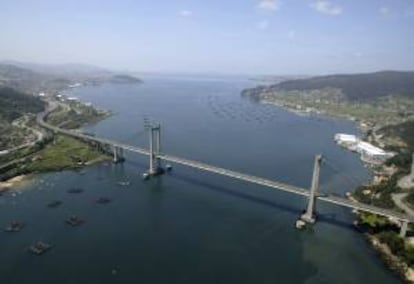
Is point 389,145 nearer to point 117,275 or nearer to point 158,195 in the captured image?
point 158,195

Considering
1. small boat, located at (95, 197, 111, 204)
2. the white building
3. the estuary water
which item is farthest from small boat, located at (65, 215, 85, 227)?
the white building

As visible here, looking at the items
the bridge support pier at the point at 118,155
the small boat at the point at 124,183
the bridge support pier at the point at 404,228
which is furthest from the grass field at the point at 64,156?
the bridge support pier at the point at 404,228

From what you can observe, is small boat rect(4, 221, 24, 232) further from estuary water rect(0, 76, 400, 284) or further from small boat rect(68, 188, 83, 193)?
small boat rect(68, 188, 83, 193)

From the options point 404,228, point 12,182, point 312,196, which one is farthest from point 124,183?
point 404,228

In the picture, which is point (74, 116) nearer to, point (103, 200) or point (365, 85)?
point (103, 200)

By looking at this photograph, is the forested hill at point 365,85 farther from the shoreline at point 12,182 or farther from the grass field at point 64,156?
the shoreline at point 12,182

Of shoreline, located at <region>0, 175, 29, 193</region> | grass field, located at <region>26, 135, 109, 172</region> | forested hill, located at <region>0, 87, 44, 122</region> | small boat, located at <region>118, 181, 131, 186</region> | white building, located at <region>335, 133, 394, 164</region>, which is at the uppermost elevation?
forested hill, located at <region>0, 87, 44, 122</region>
